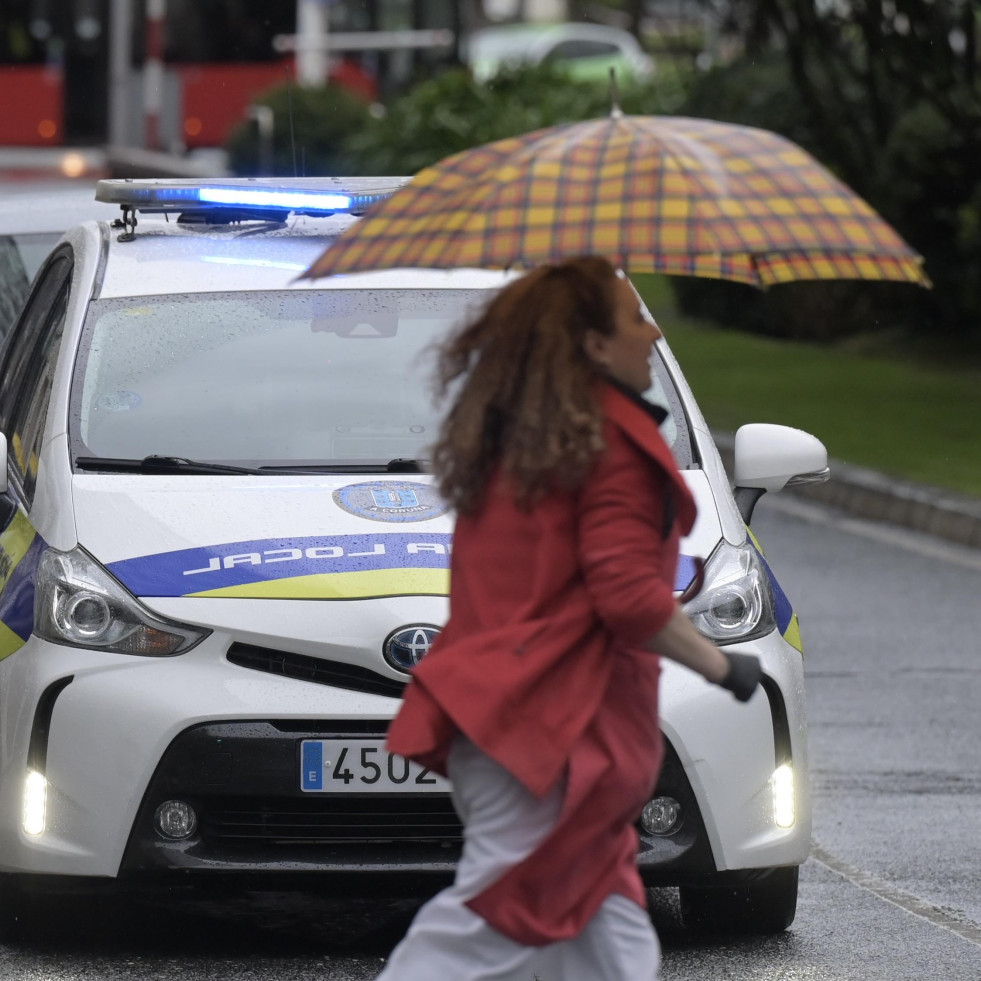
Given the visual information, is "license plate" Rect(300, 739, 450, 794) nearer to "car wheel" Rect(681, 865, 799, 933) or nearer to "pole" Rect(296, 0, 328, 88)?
"car wheel" Rect(681, 865, 799, 933)

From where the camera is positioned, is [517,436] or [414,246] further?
[414,246]

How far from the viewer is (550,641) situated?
3.31 meters

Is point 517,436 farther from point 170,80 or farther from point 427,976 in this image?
point 170,80

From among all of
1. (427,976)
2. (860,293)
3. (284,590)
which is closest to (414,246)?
(427,976)

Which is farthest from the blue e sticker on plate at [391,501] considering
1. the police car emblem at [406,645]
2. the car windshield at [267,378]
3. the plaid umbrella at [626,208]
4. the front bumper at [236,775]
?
the plaid umbrella at [626,208]

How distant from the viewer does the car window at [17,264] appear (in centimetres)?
838

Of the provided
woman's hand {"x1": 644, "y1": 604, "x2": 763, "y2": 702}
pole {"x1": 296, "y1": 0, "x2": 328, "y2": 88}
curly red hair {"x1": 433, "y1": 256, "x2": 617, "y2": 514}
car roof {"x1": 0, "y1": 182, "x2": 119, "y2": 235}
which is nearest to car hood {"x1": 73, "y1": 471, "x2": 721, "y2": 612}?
curly red hair {"x1": 433, "y1": 256, "x2": 617, "y2": 514}

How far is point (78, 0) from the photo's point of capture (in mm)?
26969

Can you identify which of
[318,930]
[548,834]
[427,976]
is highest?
[548,834]

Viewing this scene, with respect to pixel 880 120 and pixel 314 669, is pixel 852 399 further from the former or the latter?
pixel 314 669

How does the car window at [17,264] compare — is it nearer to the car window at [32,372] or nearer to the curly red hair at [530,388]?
the car window at [32,372]

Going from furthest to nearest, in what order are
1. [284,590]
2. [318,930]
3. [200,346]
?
1. [200,346]
2. [318,930]
3. [284,590]

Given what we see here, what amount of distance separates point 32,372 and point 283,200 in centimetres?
84

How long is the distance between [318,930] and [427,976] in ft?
6.80
